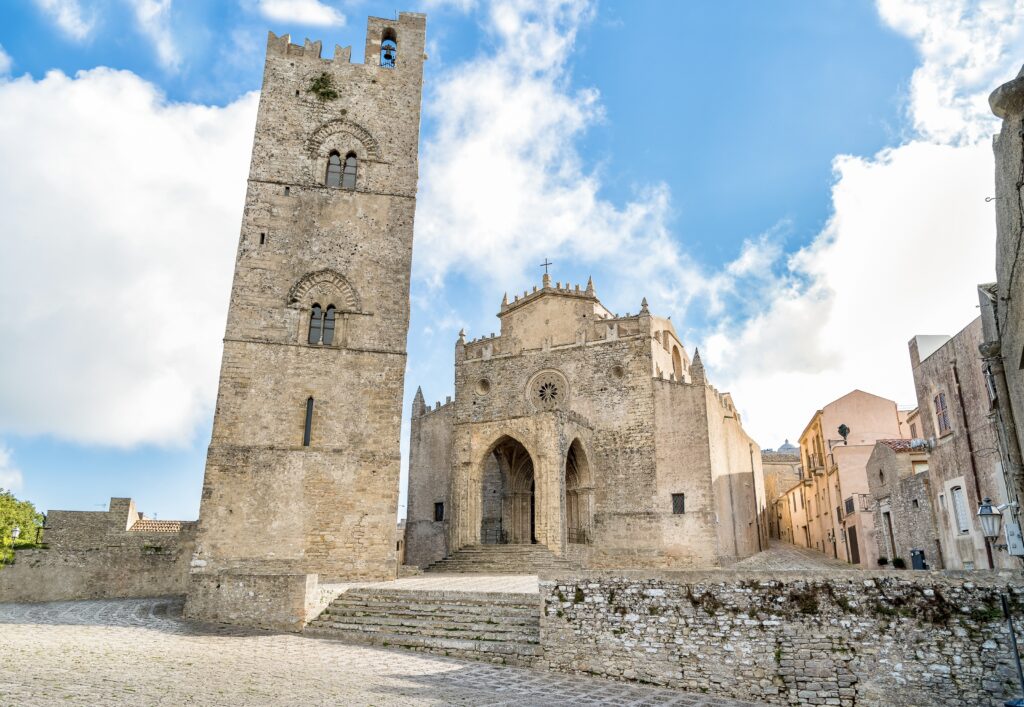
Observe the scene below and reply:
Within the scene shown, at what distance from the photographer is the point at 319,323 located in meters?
18.2

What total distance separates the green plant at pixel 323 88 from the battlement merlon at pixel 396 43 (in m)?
0.61

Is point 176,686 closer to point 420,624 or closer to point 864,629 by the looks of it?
point 420,624

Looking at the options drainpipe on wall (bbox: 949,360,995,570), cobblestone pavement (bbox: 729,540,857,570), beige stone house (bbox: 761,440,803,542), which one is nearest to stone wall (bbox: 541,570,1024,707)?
drainpipe on wall (bbox: 949,360,995,570)

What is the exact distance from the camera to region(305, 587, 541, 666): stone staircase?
10.5 meters

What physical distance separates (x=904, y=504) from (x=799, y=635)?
13.6 meters

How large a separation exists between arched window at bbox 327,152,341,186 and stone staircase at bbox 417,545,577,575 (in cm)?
1235

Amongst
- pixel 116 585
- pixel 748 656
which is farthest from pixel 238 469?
pixel 748 656

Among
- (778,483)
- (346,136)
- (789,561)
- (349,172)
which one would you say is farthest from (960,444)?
(778,483)

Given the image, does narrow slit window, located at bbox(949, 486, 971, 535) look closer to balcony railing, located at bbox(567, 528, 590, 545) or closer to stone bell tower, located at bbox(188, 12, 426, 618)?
balcony railing, located at bbox(567, 528, 590, 545)

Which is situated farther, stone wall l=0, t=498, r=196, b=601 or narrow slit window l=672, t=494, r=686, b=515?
narrow slit window l=672, t=494, r=686, b=515

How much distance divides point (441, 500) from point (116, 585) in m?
12.8

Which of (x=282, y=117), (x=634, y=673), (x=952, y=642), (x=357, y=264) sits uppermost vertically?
(x=282, y=117)

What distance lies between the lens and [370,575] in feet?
53.6

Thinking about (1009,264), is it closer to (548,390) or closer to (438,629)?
(438,629)
